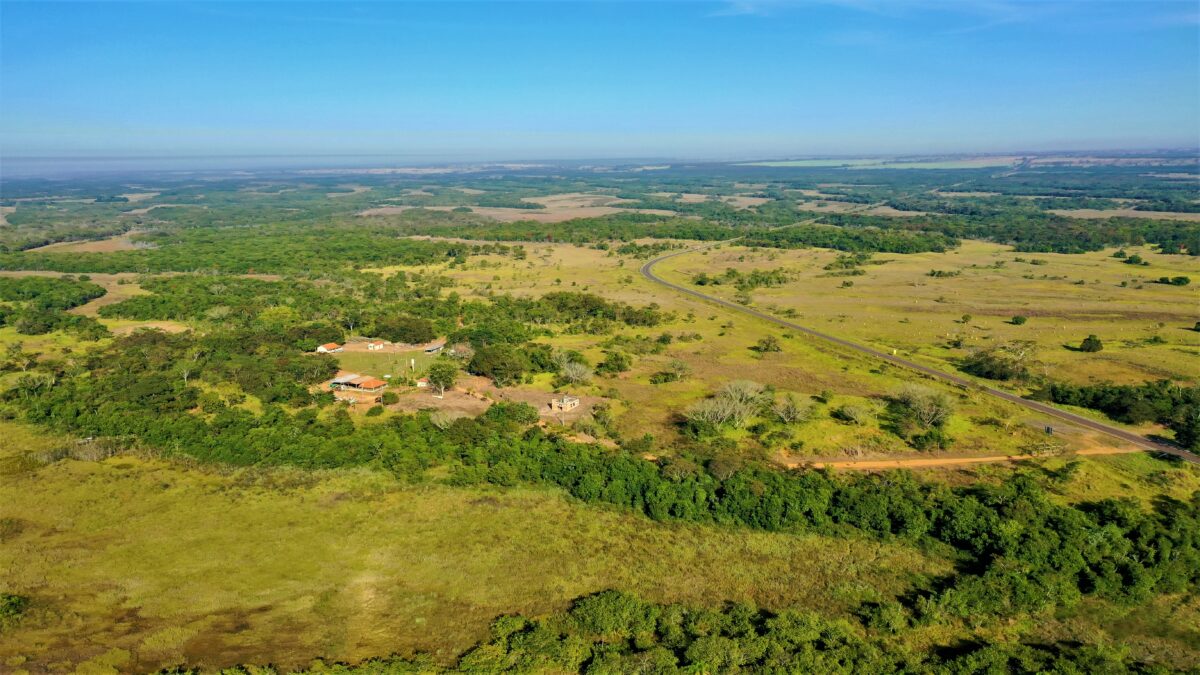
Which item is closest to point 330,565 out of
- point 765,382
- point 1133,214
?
point 765,382

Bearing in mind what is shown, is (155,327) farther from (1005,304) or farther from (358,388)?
(1005,304)

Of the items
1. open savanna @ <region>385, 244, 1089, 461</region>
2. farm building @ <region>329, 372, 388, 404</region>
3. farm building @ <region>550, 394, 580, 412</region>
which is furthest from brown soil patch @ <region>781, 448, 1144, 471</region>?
farm building @ <region>329, 372, 388, 404</region>

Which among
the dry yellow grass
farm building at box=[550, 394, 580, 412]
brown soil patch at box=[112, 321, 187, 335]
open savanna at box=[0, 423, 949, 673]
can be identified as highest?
the dry yellow grass

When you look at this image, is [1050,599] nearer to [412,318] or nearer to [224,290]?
[412,318]

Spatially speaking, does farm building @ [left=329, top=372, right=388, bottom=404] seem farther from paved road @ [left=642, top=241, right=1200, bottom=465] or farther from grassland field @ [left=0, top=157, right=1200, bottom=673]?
paved road @ [left=642, top=241, right=1200, bottom=465]

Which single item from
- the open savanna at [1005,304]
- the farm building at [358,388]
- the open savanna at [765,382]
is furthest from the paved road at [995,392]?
the farm building at [358,388]

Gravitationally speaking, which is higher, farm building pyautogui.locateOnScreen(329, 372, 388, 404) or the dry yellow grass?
the dry yellow grass

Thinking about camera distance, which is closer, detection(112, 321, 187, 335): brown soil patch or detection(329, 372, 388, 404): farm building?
detection(329, 372, 388, 404): farm building
